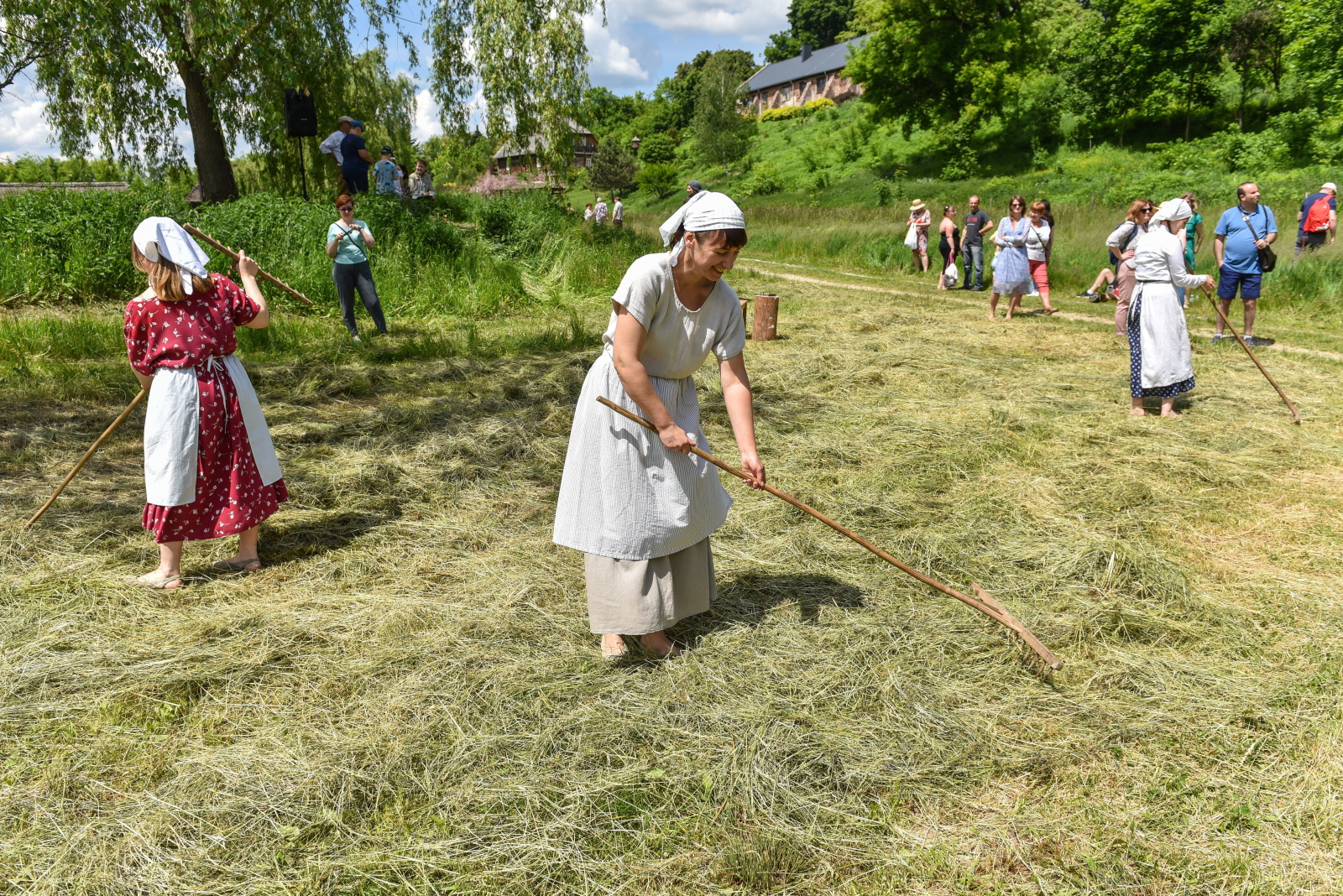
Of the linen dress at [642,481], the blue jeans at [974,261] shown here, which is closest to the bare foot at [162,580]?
the linen dress at [642,481]

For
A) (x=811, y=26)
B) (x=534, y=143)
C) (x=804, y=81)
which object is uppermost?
(x=811, y=26)

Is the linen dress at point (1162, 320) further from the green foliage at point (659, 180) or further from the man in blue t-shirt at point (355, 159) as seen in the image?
the green foliage at point (659, 180)

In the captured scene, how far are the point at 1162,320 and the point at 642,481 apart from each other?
200 inches

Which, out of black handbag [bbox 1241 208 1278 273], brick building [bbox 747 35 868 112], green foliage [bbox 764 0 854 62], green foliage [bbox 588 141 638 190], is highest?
green foliage [bbox 764 0 854 62]

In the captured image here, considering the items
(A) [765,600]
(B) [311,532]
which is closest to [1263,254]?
(A) [765,600]

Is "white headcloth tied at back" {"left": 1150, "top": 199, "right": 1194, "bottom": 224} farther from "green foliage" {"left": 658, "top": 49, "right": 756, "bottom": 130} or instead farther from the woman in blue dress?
"green foliage" {"left": 658, "top": 49, "right": 756, "bottom": 130}

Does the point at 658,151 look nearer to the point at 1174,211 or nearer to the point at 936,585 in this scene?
the point at 1174,211

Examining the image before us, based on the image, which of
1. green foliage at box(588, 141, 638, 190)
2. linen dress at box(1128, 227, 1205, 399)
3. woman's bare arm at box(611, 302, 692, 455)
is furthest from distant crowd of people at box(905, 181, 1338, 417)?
green foliage at box(588, 141, 638, 190)

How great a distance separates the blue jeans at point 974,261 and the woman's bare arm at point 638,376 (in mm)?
12235

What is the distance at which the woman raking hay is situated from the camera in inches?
107

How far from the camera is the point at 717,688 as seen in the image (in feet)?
9.71

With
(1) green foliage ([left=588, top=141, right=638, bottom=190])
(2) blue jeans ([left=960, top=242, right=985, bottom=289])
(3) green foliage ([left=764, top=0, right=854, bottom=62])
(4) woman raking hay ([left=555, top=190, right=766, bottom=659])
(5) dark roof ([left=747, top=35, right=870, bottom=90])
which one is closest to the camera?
(4) woman raking hay ([left=555, top=190, right=766, bottom=659])

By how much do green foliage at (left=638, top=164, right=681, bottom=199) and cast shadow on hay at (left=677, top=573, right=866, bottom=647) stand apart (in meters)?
52.8

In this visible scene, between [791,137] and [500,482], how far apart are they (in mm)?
55293
